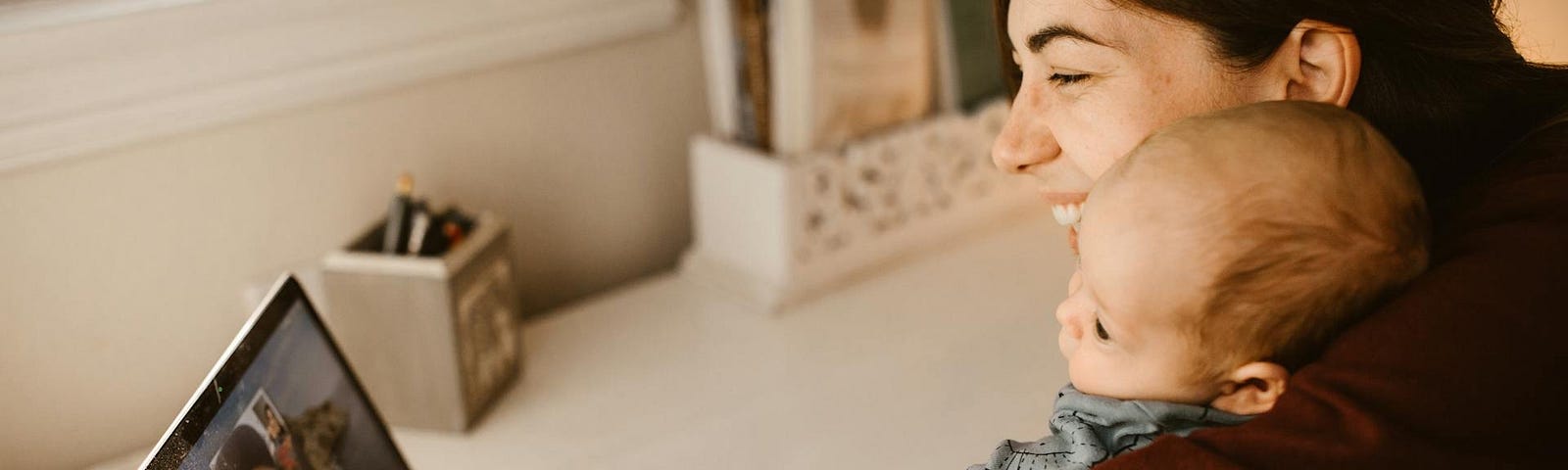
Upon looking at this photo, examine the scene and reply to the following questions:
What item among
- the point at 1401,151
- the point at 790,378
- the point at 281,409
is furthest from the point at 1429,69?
the point at 281,409

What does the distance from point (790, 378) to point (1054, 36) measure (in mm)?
470

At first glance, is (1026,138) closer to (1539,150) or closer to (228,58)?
(1539,150)

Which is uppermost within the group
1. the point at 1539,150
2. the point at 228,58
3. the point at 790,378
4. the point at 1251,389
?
the point at 228,58

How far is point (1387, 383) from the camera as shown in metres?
0.57

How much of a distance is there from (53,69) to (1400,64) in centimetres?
97

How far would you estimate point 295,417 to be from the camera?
809 mm

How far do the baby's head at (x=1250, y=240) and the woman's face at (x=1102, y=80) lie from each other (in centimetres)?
13

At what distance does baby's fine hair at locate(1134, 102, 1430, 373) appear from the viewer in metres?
0.59

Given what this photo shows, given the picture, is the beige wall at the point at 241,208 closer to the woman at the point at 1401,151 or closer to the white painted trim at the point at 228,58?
the white painted trim at the point at 228,58

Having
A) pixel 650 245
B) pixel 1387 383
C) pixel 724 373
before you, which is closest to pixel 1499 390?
pixel 1387 383

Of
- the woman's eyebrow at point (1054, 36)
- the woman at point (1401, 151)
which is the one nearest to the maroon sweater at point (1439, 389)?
the woman at point (1401, 151)

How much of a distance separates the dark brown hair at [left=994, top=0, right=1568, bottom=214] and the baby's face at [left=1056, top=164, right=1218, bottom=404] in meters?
0.17

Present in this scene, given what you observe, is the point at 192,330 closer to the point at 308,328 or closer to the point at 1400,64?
the point at 308,328

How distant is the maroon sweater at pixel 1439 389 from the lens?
22.0 inches
